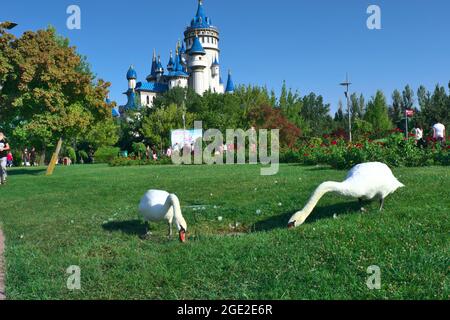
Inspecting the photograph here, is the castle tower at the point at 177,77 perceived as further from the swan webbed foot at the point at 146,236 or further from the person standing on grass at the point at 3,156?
the swan webbed foot at the point at 146,236

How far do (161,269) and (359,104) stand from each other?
77645mm

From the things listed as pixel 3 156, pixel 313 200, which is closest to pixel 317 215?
pixel 313 200

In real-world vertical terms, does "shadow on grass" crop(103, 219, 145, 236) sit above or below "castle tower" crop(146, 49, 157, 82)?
below

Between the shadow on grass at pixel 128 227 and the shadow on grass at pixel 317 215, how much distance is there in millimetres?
2033

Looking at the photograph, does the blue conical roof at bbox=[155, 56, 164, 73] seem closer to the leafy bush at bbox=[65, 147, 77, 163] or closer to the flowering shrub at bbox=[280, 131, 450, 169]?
the leafy bush at bbox=[65, 147, 77, 163]

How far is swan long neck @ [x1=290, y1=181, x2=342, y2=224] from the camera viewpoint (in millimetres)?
6188

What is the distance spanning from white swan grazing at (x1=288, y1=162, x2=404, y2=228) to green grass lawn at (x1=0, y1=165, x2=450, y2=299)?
0.23m

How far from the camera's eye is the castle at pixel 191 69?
9125 centimetres

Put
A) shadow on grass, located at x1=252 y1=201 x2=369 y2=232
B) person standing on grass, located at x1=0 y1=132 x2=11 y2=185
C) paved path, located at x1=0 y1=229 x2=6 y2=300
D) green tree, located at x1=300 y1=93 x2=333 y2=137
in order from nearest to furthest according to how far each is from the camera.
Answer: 1. paved path, located at x1=0 y1=229 x2=6 y2=300
2. shadow on grass, located at x1=252 y1=201 x2=369 y2=232
3. person standing on grass, located at x1=0 y1=132 x2=11 y2=185
4. green tree, located at x1=300 y1=93 x2=333 y2=137

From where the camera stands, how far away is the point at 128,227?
25.9 ft

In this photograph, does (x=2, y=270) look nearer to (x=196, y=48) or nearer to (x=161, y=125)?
(x=161, y=125)

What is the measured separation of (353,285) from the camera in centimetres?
428

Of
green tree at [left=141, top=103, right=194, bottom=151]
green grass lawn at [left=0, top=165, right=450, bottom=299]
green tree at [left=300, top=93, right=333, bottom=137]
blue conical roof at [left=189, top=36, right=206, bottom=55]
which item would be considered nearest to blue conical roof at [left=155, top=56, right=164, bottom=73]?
blue conical roof at [left=189, top=36, right=206, bottom=55]

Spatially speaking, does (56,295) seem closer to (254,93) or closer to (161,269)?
(161,269)
